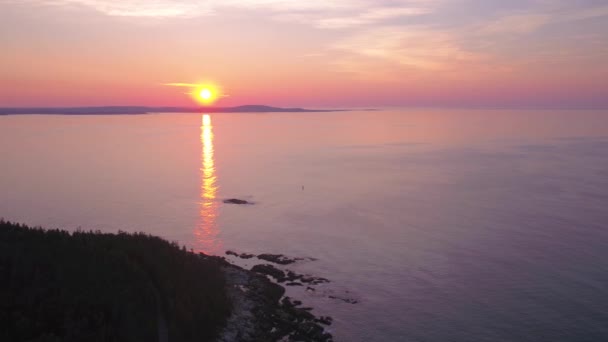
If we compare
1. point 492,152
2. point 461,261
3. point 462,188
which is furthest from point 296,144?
point 461,261

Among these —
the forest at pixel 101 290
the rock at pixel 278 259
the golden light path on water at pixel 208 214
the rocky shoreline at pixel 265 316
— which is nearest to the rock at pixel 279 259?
the rock at pixel 278 259

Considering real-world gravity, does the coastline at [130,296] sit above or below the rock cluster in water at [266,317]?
above

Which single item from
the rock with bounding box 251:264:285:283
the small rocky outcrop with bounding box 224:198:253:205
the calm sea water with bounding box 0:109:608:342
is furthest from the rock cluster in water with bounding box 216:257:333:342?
the small rocky outcrop with bounding box 224:198:253:205

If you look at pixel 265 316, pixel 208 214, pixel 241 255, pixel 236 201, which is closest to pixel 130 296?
pixel 265 316

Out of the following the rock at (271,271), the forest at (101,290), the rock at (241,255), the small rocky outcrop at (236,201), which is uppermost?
the forest at (101,290)

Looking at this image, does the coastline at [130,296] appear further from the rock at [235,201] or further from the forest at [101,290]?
the rock at [235,201]
